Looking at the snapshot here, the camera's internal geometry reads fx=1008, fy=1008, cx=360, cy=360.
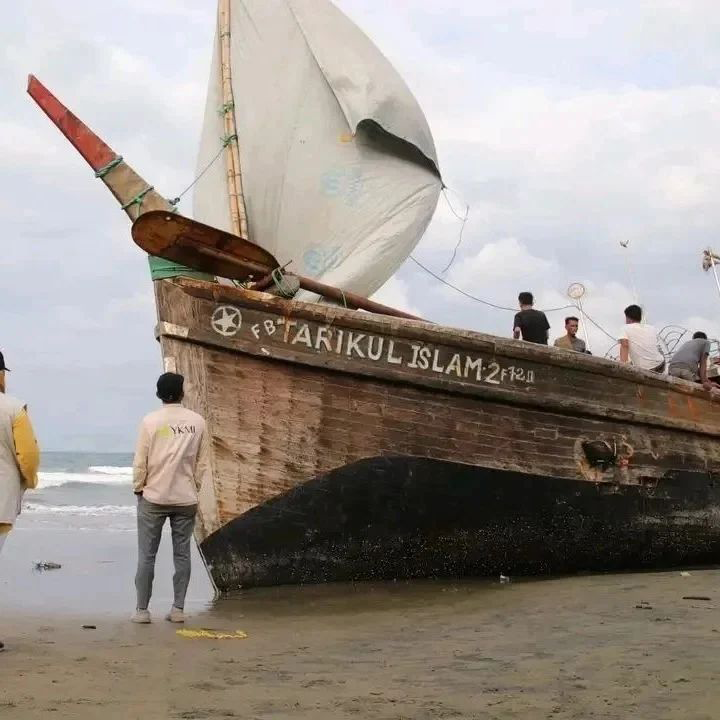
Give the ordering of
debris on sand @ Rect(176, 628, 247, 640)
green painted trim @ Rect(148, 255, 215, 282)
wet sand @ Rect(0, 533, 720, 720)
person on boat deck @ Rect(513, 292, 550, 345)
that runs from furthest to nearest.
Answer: person on boat deck @ Rect(513, 292, 550, 345)
green painted trim @ Rect(148, 255, 215, 282)
debris on sand @ Rect(176, 628, 247, 640)
wet sand @ Rect(0, 533, 720, 720)

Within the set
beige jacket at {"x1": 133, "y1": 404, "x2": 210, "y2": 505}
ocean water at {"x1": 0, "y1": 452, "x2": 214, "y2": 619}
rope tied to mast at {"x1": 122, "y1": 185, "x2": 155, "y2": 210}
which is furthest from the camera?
rope tied to mast at {"x1": 122, "y1": 185, "x2": 155, "y2": 210}

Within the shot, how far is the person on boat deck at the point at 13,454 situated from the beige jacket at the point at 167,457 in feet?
2.64

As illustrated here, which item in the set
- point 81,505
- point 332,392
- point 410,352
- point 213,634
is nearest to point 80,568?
point 332,392

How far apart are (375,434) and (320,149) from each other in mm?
3737

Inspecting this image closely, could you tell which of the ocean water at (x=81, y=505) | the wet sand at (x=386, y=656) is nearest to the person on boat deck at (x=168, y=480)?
the wet sand at (x=386, y=656)

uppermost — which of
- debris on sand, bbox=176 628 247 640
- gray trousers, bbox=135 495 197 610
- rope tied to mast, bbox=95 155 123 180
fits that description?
rope tied to mast, bbox=95 155 123 180

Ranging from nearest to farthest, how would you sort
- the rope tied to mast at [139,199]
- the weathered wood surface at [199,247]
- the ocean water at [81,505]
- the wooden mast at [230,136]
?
the weathered wood surface at [199,247]
the rope tied to mast at [139,199]
the wooden mast at [230,136]
the ocean water at [81,505]

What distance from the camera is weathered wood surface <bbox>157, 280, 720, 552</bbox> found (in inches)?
256

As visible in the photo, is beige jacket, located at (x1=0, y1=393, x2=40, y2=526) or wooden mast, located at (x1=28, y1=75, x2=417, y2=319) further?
wooden mast, located at (x1=28, y1=75, x2=417, y2=319)

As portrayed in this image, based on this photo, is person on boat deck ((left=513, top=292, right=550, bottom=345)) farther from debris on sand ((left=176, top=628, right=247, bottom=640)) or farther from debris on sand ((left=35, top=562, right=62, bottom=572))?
debris on sand ((left=35, top=562, right=62, bottom=572))

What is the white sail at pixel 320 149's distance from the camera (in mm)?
9016

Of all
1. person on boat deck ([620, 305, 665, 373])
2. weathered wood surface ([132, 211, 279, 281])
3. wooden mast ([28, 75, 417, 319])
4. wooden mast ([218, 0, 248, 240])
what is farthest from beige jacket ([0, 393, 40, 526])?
person on boat deck ([620, 305, 665, 373])

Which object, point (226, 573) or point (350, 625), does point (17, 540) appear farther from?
point (350, 625)

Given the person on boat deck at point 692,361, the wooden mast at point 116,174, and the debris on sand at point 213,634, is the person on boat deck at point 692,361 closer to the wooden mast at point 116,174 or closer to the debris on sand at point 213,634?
the wooden mast at point 116,174
